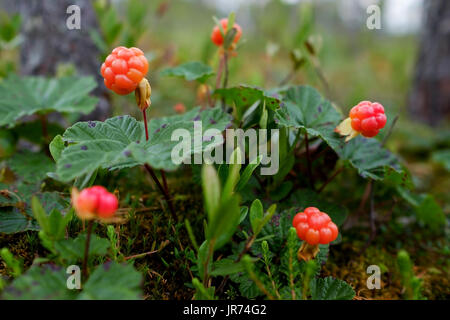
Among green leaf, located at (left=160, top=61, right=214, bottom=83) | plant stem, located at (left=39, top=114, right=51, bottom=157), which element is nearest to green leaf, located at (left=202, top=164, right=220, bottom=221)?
green leaf, located at (left=160, top=61, right=214, bottom=83)

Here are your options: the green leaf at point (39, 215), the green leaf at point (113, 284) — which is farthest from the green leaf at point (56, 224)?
the green leaf at point (113, 284)

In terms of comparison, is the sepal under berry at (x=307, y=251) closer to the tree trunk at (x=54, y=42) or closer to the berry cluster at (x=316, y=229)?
the berry cluster at (x=316, y=229)

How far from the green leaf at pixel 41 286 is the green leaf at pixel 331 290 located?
0.59 meters

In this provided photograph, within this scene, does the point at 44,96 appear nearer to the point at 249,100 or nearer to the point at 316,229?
the point at 249,100

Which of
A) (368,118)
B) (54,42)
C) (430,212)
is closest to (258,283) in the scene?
(368,118)

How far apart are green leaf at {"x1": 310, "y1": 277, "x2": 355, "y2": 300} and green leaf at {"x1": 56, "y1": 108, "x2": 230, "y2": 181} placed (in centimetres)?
46

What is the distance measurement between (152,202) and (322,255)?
0.63 metres

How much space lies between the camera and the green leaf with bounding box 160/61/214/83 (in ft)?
4.05

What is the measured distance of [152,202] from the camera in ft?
4.00

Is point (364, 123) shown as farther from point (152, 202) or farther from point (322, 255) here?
point (152, 202)

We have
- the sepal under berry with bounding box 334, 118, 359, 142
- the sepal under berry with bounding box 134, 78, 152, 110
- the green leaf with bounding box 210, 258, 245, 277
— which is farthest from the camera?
the sepal under berry with bounding box 334, 118, 359, 142

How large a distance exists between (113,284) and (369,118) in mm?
780

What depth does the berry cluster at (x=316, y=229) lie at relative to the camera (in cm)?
81

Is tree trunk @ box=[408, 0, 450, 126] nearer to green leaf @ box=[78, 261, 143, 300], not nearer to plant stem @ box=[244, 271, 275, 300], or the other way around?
plant stem @ box=[244, 271, 275, 300]
